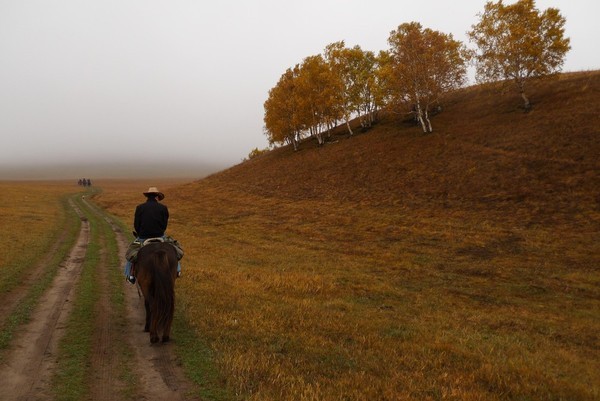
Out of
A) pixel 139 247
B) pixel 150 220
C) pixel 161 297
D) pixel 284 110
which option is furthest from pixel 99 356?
pixel 284 110

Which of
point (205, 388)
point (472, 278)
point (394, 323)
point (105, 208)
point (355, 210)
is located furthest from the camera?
point (105, 208)

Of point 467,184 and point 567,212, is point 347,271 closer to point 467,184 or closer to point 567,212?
point 567,212

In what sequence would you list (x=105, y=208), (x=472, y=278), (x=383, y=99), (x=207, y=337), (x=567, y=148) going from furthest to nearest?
(x=383, y=99) < (x=105, y=208) < (x=567, y=148) < (x=472, y=278) < (x=207, y=337)

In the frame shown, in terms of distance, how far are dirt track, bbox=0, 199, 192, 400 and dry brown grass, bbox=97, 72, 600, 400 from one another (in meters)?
1.18

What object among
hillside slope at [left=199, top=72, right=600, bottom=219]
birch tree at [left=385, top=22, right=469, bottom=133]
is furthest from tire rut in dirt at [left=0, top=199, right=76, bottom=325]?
birch tree at [left=385, top=22, right=469, bottom=133]

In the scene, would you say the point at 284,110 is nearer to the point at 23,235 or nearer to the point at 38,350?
the point at 23,235

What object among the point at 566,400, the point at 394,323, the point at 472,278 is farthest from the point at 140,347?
the point at 472,278

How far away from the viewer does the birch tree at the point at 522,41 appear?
4322 cm

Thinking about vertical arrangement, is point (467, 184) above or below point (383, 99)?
below

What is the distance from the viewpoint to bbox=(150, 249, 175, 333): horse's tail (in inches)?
348

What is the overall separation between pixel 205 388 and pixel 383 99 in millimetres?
58548

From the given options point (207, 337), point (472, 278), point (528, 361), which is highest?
point (207, 337)

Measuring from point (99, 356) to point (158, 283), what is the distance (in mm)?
→ 1834

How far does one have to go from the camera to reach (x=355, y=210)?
36156mm
